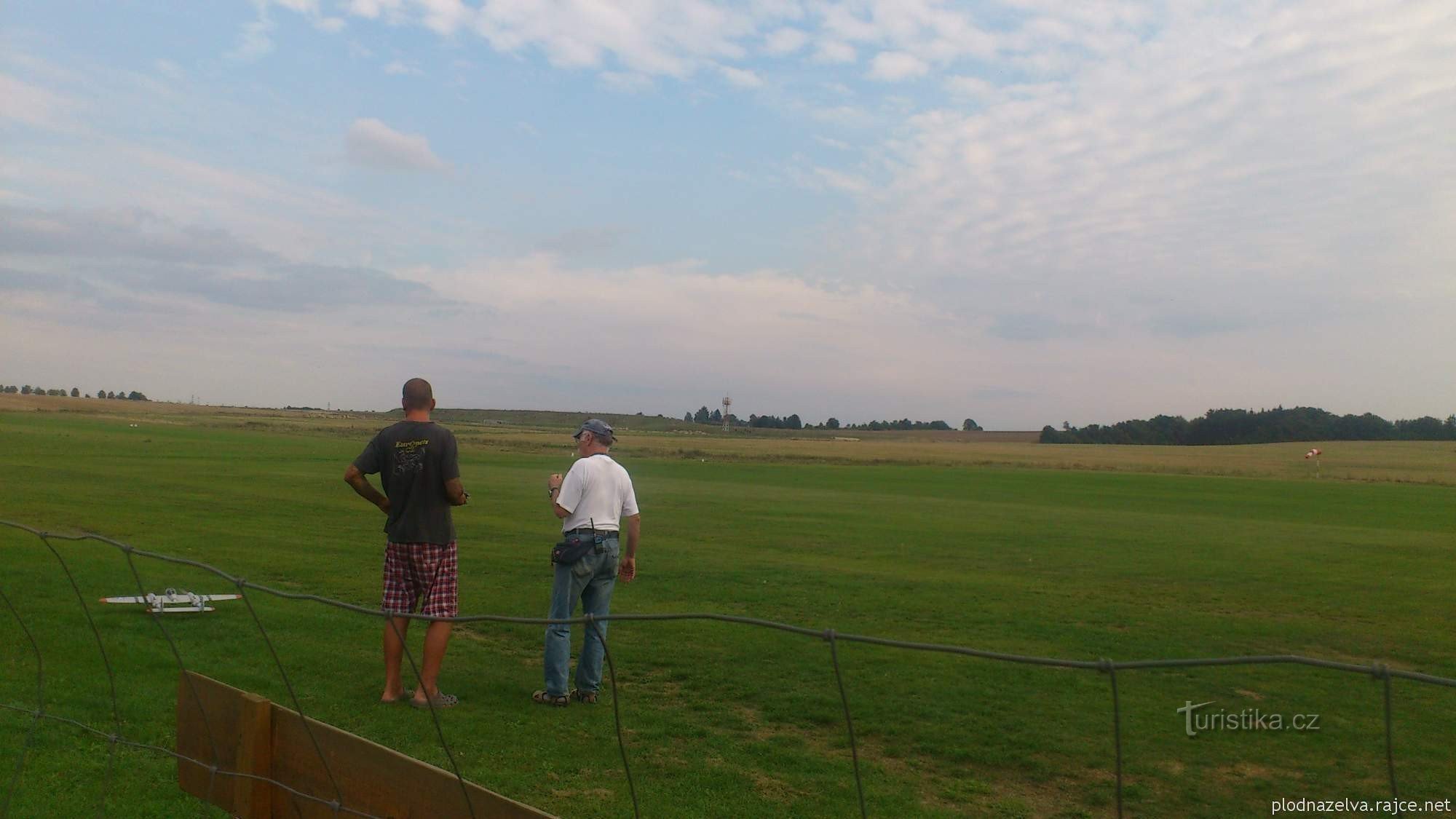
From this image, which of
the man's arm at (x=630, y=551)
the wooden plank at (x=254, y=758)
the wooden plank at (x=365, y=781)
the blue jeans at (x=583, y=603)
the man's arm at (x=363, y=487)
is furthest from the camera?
the man's arm at (x=630, y=551)

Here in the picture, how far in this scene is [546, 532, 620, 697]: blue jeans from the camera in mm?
7035

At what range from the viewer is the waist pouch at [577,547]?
707 cm

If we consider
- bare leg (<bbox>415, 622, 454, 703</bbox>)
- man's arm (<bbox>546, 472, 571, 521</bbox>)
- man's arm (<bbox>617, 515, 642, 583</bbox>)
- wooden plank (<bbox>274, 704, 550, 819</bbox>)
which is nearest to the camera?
wooden plank (<bbox>274, 704, 550, 819</bbox>)

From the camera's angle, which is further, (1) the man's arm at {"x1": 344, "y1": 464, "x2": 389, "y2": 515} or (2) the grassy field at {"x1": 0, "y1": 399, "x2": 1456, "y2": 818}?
(1) the man's arm at {"x1": 344, "y1": 464, "x2": 389, "y2": 515}

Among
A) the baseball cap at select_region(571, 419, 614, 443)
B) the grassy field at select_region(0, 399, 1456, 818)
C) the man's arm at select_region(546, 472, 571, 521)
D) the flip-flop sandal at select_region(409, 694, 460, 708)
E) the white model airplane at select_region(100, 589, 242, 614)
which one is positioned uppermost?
the baseball cap at select_region(571, 419, 614, 443)

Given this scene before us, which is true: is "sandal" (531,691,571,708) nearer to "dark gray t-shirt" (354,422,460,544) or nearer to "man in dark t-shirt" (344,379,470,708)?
A: "man in dark t-shirt" (344,379,470,708)

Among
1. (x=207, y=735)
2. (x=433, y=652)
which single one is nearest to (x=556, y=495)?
(x=433, y=652)

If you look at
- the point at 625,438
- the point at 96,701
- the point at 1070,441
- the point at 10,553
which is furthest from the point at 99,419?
the point at 1070,441

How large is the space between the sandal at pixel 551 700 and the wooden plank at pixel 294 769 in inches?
131

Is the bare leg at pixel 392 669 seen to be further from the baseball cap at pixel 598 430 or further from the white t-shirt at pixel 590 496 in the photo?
the baseball cap at pixel 598 430

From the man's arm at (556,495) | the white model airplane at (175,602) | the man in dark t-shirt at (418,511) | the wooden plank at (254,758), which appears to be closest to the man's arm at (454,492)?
the man in dark t-shirt at (418,511)

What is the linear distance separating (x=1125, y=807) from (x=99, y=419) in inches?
3783

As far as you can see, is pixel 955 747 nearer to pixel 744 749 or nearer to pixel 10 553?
pixel 744 749

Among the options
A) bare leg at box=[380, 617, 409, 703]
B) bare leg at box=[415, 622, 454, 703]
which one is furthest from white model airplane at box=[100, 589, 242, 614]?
bare leg at box=[415, 622, 454, 703]
